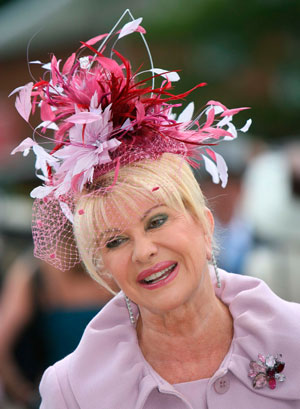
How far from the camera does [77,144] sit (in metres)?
2.46

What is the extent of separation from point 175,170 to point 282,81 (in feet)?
40.8

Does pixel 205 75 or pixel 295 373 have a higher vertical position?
pixel 295 373

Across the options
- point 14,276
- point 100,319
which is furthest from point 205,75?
point 100,319

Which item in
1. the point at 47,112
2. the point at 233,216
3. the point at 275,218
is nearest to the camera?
the point at 47,112

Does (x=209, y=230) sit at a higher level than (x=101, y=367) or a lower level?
higher

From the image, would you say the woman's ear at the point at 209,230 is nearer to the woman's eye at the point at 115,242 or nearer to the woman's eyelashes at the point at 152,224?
the woman's eyelashes at the point at 152,224

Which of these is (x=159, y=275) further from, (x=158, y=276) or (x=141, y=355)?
(x=141, y=355)

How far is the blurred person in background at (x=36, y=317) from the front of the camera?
14.0 feet

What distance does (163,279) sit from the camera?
242 cm

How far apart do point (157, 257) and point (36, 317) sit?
2.11m

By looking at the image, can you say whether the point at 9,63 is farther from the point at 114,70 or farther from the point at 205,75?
the point at 114,70

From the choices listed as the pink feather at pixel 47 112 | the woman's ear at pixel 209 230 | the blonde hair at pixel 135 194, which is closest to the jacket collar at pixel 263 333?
the woman's ear at pixel 209 230

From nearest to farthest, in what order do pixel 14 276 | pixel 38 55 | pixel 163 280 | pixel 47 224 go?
pixel 163 280
pixel 47 224
pixel 14 276
pixel 38 55

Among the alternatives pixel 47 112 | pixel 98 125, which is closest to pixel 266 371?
pixel 98 125
